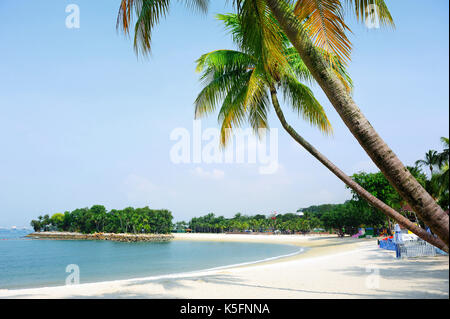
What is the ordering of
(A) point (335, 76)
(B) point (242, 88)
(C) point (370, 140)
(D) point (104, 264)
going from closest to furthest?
(C) point (370, 140) < (A) point (335, 76) < (B) point (242, 88) < (D) point (104, 264)

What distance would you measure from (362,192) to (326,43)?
1.85m

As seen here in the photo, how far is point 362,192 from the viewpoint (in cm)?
379

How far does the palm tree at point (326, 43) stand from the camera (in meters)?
2.25

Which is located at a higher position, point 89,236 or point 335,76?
point 335,76

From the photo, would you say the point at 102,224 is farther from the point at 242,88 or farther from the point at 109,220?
the point at 242,88

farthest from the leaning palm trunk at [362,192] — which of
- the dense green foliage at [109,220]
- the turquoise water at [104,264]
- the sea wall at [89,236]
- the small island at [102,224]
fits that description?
the dense green foliage at [109,220]

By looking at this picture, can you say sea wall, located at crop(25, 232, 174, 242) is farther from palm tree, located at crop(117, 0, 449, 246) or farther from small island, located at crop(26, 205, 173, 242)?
palm tree, located at crop(117, 0, 449, 246)

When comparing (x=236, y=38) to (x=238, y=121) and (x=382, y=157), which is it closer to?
(x=238, y=121)

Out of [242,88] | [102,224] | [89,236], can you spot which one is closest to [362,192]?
[242,88]

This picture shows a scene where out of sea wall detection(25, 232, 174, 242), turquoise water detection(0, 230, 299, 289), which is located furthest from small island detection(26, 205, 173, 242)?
turquoise water detection(0, 230, 299, 289)

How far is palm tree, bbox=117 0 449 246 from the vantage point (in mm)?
2248

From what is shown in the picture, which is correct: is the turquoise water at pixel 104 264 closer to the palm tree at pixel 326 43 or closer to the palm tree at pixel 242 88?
the palm tree at pixel 242 88

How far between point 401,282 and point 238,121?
20.4 feet

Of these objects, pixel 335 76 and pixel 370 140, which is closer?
pixel 370 140
